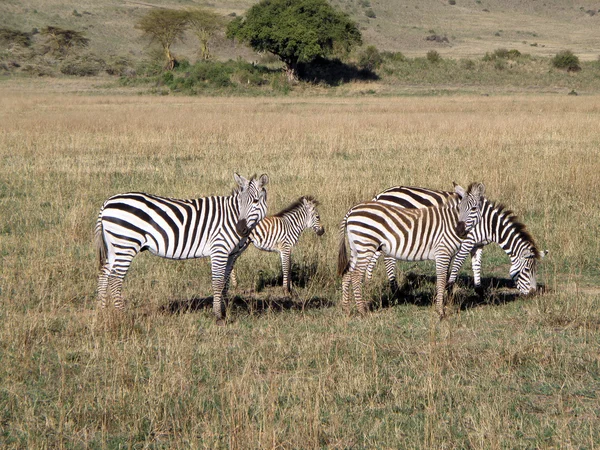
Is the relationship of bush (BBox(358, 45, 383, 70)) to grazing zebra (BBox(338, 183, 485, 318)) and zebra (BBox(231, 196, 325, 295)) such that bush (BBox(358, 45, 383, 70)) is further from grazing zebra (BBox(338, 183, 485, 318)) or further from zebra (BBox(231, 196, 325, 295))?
grazing zebra (BBox(338, 183, 485, 318))

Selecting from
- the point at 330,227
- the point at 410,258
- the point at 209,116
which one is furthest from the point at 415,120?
the point at 410,258

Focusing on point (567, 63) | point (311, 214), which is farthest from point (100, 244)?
point (567, 63)

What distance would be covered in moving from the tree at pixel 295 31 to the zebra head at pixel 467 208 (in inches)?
1563

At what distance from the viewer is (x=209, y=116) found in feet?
88.4

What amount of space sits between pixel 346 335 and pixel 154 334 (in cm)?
175

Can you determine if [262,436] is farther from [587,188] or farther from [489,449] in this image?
[587,188]

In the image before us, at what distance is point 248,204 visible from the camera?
23.9 feet

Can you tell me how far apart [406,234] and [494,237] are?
1.39 metres

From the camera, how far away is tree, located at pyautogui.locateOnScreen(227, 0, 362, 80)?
46406 millimetres

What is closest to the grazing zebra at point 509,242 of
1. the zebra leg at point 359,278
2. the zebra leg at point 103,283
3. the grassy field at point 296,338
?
the grassy field at point 296,338

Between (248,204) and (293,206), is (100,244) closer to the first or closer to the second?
(248,204)

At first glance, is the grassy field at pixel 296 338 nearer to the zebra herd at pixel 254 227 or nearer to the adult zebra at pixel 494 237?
the adult zebra at pixel 494 237

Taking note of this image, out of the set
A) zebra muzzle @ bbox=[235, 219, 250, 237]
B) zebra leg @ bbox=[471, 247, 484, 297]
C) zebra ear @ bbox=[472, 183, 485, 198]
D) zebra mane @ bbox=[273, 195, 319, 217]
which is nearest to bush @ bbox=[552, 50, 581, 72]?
zebra mane @ bbox=[273, 195, 319, 217]

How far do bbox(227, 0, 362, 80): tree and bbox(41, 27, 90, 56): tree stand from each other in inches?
928
